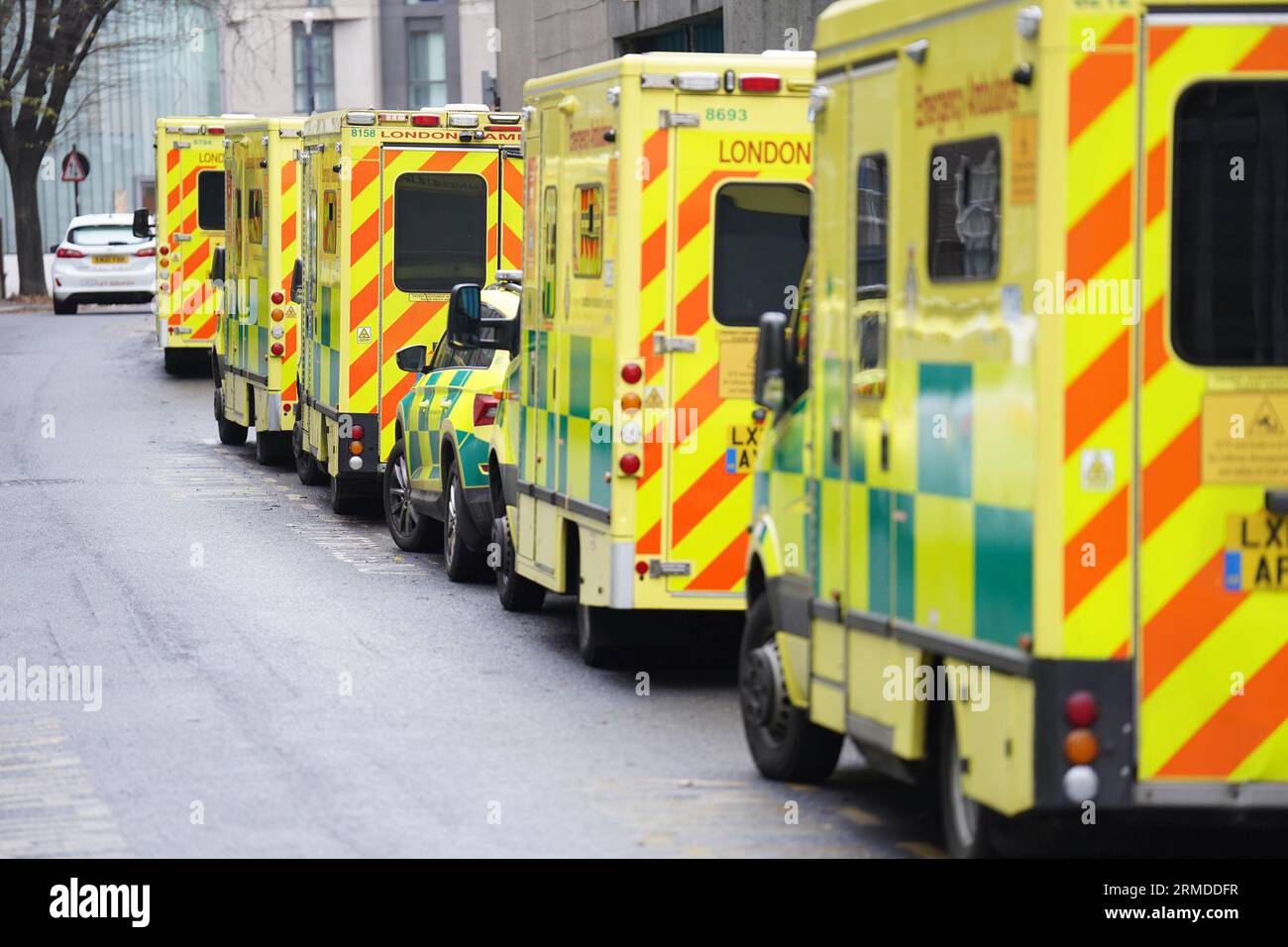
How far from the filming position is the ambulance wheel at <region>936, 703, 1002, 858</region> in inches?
283

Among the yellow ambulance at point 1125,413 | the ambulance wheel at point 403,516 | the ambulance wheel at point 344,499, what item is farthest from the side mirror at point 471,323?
the yellow ambulance at point 1125,413

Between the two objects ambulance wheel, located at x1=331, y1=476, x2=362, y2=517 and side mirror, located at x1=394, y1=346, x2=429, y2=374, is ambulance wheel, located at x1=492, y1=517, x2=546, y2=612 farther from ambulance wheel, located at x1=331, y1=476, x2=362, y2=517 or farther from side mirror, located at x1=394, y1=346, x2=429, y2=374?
ambulance wheel, located at x1=331, y1=476, x2=362, y2=517

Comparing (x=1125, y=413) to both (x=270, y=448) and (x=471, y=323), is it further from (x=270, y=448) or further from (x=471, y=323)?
(x=270, y=448)

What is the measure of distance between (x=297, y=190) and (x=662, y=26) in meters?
8.12

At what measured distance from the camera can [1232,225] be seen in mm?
6590

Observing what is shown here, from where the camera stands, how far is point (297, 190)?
20.9m

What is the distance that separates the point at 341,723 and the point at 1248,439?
469 cm

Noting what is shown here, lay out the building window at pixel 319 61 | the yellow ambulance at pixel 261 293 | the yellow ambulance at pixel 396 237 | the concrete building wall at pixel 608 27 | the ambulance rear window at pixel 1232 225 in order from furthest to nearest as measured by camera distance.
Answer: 1. the building window at pixel 319 61
2. the concrete building wall at pixel 608 27
3. the yellow ambulance at pixel 261 293
4. the yellow ambulance at pixel 396 237
5. the ambulance rear window at pixel 1232 225

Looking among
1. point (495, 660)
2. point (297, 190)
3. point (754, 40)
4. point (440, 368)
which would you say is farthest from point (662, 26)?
point (495, 660)

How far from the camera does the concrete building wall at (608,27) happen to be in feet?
74.9

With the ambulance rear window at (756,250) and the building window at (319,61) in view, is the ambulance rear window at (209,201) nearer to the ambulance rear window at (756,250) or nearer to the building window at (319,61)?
the ambulance rear window at (756,250)

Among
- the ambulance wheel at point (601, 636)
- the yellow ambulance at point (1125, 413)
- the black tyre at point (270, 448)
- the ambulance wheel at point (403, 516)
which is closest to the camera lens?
the yellow ambulance at point (1125, 413)
